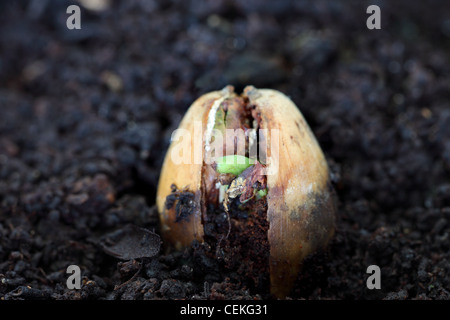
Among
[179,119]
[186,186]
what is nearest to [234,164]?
[186,186]

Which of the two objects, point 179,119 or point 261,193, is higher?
point 179,119

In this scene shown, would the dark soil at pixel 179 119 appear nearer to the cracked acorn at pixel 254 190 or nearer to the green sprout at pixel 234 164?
the cracked acorn at pixel 254 190

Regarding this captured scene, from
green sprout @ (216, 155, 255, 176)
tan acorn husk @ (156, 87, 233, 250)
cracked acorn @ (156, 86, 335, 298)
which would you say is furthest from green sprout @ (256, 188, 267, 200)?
tan acorn husk @ (156, 87, 233, 250)

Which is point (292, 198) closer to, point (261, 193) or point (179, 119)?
point (261, 193)

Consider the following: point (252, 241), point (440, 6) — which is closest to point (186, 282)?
point (252, 241)

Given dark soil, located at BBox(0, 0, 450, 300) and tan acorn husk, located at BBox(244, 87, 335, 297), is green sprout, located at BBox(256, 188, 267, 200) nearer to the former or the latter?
tan acorn husk, located at BBox(244, 87, 335, 297)

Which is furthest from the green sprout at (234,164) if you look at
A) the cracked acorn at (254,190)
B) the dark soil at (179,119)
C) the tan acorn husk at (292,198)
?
the dark soil at (179,119)
